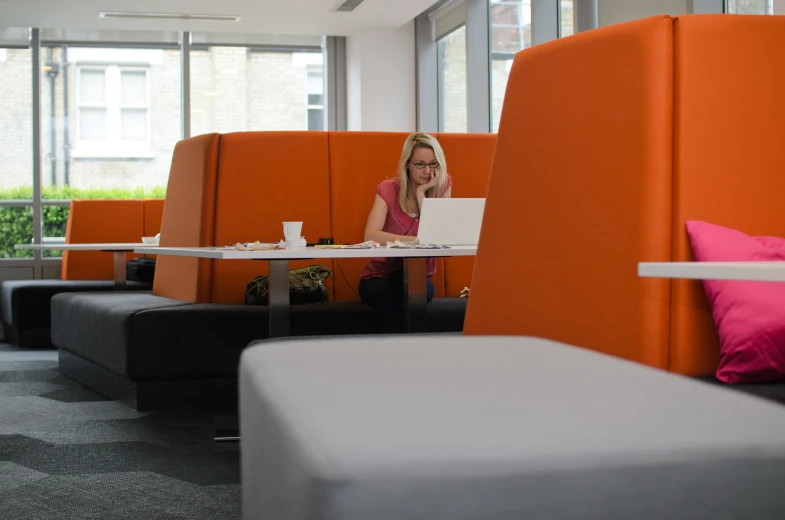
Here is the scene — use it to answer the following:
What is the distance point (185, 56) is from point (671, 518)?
9.39 m

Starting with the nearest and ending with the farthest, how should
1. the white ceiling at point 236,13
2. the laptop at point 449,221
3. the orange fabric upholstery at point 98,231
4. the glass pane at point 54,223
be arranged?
the laptop at point 449,221 < the orange fabric upholstery at point 98,231 < the white ceiling at point 236,13 < the glass pane at point 54,223

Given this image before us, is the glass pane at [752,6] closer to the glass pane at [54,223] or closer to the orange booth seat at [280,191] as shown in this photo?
the orange booth seat at [280,191]

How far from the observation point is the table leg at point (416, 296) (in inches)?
130

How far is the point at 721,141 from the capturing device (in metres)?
2.01

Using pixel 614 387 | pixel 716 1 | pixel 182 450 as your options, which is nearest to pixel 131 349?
pixel 182 450

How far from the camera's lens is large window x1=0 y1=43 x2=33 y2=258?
8836 mm

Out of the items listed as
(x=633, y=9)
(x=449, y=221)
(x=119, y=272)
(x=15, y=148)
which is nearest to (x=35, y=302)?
(x=119, y=272)

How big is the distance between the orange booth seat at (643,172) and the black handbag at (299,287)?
66.5 inches

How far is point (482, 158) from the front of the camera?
14.4 feet

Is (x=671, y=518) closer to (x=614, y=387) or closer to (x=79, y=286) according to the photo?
(x=614, y=387)

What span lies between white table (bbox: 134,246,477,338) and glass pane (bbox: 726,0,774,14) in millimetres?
2158

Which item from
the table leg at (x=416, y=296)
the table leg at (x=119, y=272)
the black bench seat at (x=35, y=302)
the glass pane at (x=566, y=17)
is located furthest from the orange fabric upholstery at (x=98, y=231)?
the table leg at (x=416, y=296)

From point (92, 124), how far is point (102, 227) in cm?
265

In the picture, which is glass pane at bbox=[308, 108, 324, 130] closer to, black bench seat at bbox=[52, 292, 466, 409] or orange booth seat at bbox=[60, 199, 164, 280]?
orange booth seat at bbox=[60, 199, 164, 280]
